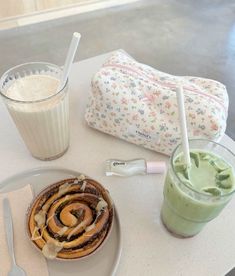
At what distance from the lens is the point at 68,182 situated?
1.71 feet

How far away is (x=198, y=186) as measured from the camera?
44 cm

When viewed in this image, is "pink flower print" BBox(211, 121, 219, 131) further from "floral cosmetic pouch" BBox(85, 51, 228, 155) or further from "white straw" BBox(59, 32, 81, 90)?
"white straw" BBox(59, 32, 81, 90)

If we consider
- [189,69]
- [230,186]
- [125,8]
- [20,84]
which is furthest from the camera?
[125,8]

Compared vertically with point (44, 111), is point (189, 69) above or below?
below

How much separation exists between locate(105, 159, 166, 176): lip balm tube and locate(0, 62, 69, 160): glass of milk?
4.4 inches

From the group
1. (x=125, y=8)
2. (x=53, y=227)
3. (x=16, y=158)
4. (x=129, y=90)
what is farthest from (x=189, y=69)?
(x=53, y=227)

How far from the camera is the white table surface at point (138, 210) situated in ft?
1.60

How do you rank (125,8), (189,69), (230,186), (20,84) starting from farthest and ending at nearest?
(125,8), (189,69), (20,84), (230,186)

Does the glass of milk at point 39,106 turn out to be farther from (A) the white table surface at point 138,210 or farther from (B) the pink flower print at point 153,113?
(B) the pink flower print at point 153,113

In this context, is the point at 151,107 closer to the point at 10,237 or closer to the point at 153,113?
the point at 153,113

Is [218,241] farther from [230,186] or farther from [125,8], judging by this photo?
[125,8]

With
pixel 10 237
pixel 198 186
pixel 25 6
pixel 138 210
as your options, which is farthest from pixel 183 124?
pixel 25 6

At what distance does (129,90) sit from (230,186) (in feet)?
0.93

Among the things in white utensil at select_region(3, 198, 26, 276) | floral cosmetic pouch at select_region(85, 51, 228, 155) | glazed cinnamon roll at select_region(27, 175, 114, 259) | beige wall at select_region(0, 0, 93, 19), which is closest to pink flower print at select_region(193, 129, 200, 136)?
floral cosmetic pouch at select_region(85, 51, 228, 155)
